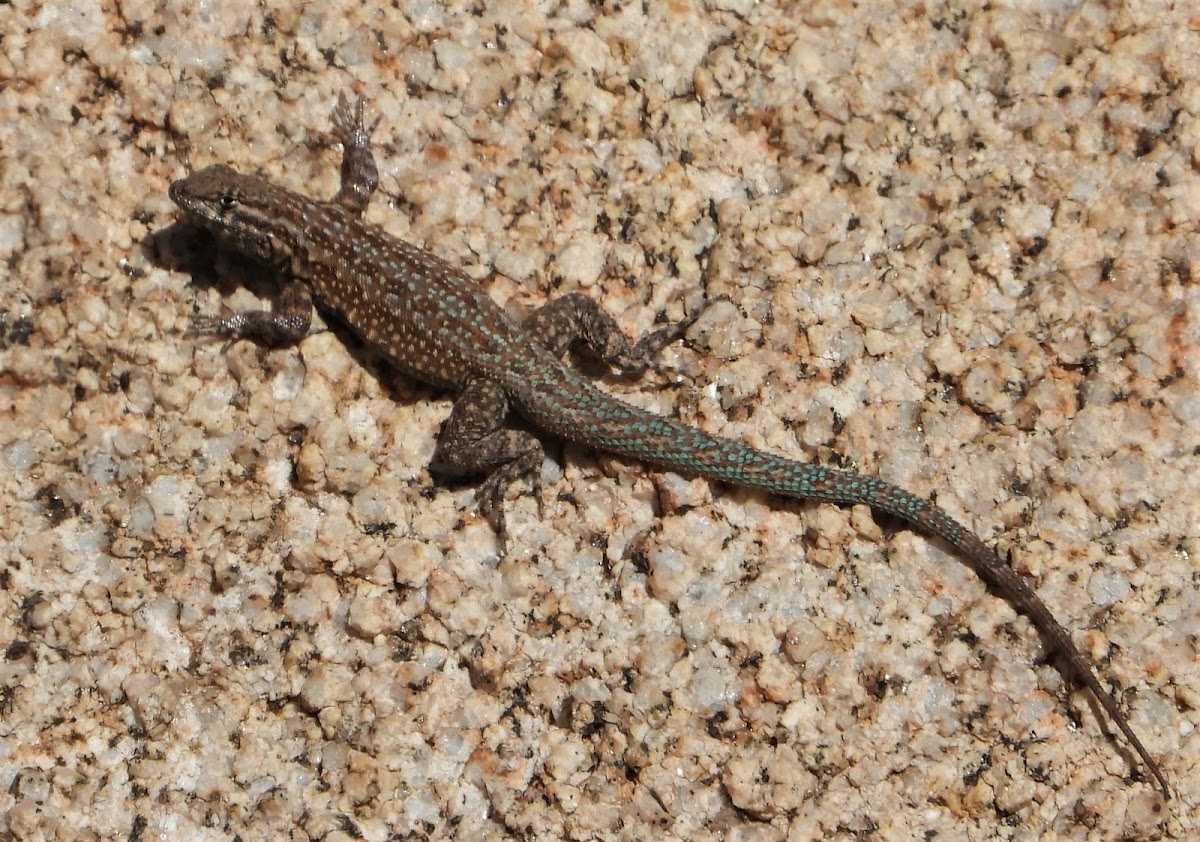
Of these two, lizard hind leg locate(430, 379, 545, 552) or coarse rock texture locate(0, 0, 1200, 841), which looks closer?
coarse rock texture locate(0, 0, 1200, 841)

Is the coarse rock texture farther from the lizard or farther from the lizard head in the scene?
the lizard head

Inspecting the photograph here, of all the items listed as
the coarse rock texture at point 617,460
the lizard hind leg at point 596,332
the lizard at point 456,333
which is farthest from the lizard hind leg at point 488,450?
the lizard hind leg at point 596,332

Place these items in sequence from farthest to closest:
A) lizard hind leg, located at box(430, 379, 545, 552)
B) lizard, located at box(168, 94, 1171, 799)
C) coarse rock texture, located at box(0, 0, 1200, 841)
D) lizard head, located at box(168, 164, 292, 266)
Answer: lizard head, located at box(168, 164, 292, 266)
lizard hind leg, located at box(430, 379, 545, 552)
lizard, located at box(168, 94, 1171, 799)
coarse rock texture, located at box(0, 0, 1200, 841)

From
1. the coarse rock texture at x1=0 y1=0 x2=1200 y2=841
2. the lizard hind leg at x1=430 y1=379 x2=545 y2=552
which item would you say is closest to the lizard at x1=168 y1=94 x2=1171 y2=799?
the lizard hind leg at x1=430 y1=379 x2=545 y2=552

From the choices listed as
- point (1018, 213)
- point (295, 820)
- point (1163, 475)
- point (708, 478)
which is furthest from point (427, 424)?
point (1163, 475)

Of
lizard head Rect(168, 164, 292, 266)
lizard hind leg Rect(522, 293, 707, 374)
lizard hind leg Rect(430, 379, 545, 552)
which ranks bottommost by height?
lizard hind leg Rect(430, 379, 545, 552)

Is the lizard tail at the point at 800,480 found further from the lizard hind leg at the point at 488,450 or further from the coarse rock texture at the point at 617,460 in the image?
the lizard hind leg at the point at 488,450

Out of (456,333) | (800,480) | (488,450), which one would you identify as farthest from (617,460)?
(456,333)
